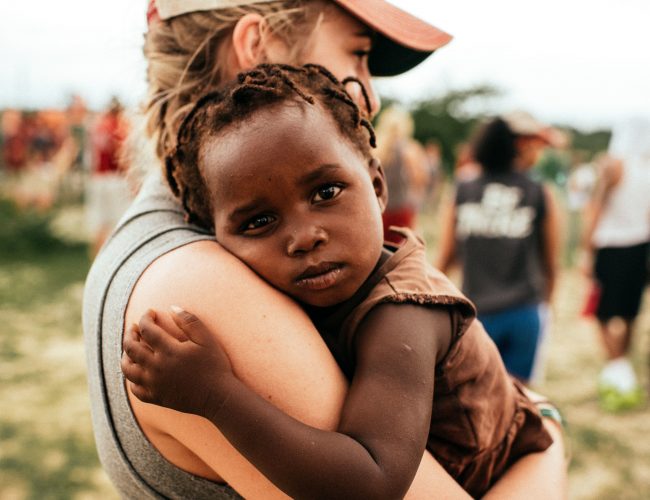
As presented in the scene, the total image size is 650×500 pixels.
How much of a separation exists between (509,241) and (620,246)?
1.79 metres

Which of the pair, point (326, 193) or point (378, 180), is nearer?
point (326, 193)

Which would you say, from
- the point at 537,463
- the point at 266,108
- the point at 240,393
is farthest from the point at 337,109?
the point at 537,463

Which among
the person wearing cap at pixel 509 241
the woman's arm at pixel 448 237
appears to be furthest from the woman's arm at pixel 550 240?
the woman's arm at pixel 448 237

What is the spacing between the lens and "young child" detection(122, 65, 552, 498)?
1.01m

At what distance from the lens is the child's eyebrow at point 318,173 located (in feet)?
4.01

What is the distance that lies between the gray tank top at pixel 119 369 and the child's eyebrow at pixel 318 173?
250 millimetres

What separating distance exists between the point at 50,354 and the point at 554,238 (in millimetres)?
4977

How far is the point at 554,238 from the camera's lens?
4617 mm

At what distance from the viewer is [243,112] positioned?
4.04ft

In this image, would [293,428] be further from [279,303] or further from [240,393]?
[279,303]

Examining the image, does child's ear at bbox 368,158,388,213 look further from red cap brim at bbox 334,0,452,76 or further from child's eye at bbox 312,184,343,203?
red cap brim at bbox 334,0,452,76

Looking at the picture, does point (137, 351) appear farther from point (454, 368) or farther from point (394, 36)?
point (394, 36)

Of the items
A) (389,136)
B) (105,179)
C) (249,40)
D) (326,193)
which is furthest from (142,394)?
(105,179)

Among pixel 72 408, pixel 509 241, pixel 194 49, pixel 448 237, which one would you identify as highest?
pixel 194 49
